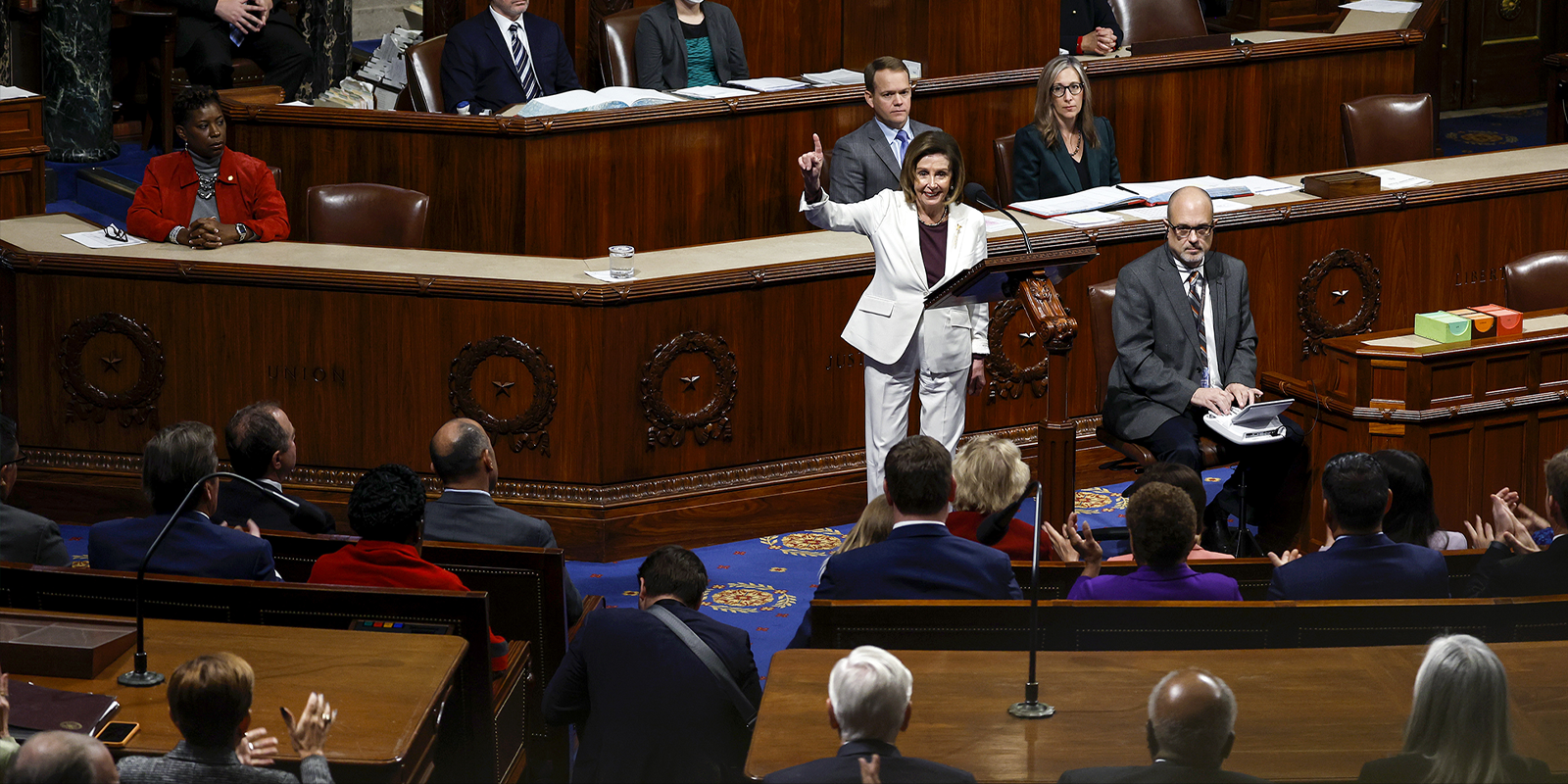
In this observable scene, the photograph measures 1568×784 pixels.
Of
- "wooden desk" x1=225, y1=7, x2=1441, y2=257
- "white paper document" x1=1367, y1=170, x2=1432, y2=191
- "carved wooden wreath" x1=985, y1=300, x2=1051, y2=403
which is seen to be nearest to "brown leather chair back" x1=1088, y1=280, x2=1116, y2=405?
"carved wooden wreath" x1=985, y1=300, x2=1051, y2=403

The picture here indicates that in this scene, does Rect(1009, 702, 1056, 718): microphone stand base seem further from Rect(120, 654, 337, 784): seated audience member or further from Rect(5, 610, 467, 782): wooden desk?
Rect(120, 654, 337, 784): seated audience member

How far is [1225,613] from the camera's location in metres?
3.93

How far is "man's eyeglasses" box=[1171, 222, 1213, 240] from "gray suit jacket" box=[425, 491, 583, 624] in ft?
8.18

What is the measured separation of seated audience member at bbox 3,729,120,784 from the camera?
109 inches

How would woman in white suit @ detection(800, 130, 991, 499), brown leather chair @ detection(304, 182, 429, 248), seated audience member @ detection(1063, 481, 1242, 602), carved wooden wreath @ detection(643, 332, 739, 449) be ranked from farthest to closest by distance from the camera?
brown leather chair @ detection(304, 182, 429, 248) < carved wooden wreath @ detection(643, 332, 739, 449) < woman in white suit @ detection(800, 130, 991, 499) < seated audience member @ detection(1063, 481, 1242, 602)

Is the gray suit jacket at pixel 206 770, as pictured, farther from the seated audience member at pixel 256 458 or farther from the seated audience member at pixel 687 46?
the seated audience member at pixel 687 46

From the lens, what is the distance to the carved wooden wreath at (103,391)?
21.2 ft

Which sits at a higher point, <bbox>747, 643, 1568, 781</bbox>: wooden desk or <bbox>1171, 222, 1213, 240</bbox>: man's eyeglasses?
<bbox>1171, 222, 1213, 240</bbox>: man's eyeglasses

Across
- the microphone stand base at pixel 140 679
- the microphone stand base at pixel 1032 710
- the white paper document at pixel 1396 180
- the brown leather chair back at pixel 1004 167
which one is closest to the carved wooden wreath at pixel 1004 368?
the brown leather chair back at pixel 1004 167

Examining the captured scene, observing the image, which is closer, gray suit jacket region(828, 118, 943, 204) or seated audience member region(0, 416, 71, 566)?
seated audience member region(0, 416, 71, 566)

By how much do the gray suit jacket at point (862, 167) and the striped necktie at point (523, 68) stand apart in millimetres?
1762

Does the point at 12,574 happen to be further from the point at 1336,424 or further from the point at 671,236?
the point at 1336,424

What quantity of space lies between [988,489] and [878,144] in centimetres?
241

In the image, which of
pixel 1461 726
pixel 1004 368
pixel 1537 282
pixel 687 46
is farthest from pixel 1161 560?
pixel 687 46
